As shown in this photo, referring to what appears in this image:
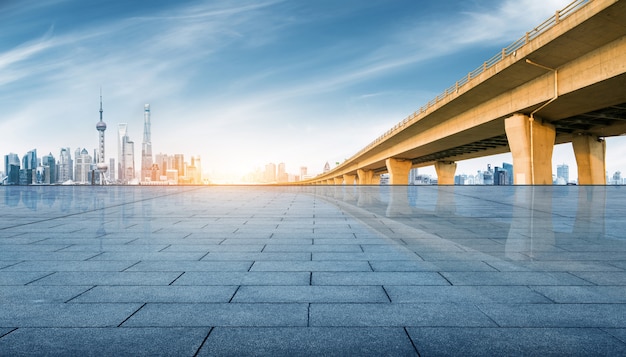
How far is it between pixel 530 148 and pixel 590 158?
51.0ft

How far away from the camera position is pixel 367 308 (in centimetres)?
331

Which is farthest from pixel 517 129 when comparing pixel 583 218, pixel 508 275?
pixel 508 275

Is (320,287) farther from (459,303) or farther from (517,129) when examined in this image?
(517,129)

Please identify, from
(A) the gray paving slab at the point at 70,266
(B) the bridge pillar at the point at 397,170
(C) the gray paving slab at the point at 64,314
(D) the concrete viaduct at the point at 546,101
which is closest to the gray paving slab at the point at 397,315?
(C) the gray paving slab at the point at 64,314

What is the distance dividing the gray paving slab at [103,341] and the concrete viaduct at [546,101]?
2252 centimetres

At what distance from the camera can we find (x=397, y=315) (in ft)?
10.3

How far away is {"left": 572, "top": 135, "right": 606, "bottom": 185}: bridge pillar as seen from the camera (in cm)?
3984

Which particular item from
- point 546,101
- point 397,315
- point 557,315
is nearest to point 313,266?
point 397,315

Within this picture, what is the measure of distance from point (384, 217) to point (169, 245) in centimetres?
575

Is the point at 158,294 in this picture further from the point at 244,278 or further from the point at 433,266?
the point at 433,266

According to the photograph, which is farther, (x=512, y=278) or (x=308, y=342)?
(x=512, y=278)

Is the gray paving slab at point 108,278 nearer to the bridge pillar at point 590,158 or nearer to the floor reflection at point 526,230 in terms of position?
the floor reflection at point 526,230

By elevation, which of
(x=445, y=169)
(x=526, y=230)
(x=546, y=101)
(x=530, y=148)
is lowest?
(x=526, y=230)

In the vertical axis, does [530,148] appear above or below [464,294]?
above
